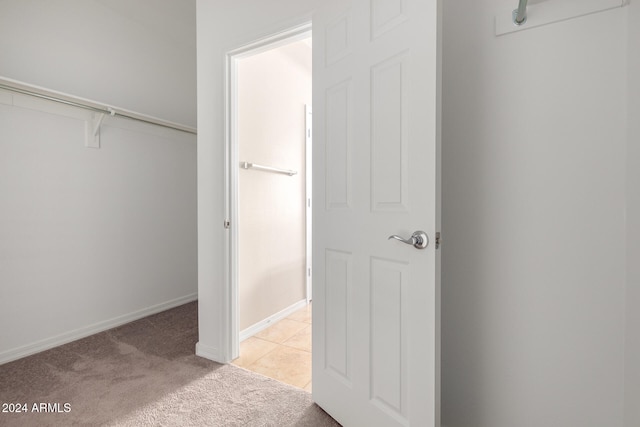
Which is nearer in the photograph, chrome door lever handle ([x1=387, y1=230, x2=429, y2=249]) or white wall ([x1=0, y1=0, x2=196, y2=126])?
chrome door lever handle ([x1=387, y1=230, x2=429, y2=249])

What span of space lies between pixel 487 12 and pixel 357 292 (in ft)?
4.06

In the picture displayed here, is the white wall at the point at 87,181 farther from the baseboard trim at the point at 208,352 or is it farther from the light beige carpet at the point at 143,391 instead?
the baseboard trim at the point at 208,352

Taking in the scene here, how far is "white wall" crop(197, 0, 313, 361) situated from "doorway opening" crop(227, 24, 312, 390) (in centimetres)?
7

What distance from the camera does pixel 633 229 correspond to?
1028 mm

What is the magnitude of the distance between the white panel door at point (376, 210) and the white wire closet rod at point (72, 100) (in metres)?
1.78

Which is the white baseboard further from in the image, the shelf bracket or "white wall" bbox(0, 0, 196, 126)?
"white wall" bbox(0, 0, 196, 126)

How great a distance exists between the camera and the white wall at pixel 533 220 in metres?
1.07

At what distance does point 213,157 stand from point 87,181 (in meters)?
1.16

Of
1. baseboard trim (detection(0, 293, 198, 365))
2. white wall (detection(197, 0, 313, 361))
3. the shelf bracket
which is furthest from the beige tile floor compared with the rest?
the shelf bracket

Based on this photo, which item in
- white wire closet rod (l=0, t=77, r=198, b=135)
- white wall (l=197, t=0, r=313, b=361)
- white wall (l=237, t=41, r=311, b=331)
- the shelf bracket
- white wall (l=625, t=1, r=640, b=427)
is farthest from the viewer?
white wall (l=237, t=41, r=311, b=331)

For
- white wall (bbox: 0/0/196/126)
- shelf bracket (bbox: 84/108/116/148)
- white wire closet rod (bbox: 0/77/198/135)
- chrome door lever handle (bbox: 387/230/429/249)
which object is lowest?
chrome door lever handle (bbox: 387/230/429/249)

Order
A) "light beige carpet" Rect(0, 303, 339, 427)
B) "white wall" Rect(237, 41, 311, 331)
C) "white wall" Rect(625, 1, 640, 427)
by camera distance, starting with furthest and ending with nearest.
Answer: "white wall" Rect(237, 41, 311, 331)
"light beige carpet" Rect(0, 303, 339, 427)
"white wall" Rect(625, 1, 640, 427)

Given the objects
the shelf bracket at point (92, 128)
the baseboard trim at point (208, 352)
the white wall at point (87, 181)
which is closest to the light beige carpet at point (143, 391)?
the baseboard trim at point (208, 352)

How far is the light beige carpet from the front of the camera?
1.52m
